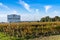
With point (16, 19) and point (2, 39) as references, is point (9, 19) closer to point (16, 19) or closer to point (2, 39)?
point (16, 19)

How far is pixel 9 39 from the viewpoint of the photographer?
1497 cm

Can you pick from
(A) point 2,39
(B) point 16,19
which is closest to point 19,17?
(B) point 16,19

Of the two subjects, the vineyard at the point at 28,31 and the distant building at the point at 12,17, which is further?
the distant building at the point at 12,17

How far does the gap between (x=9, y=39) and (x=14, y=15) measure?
8419 mm

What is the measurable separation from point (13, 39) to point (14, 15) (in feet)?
27.9

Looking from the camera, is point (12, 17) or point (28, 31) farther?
point (12, 17)

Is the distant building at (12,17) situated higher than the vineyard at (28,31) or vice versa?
the distant building at (12,17)

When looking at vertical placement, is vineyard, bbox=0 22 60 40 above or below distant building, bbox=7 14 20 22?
below

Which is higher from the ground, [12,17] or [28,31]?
[12,17]

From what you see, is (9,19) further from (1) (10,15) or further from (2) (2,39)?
(2) (2,39)

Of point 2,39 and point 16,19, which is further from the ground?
point 16,19

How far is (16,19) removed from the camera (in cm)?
2338

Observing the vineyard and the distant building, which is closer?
the vineyard

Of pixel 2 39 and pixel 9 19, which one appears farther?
pixel 9 19
